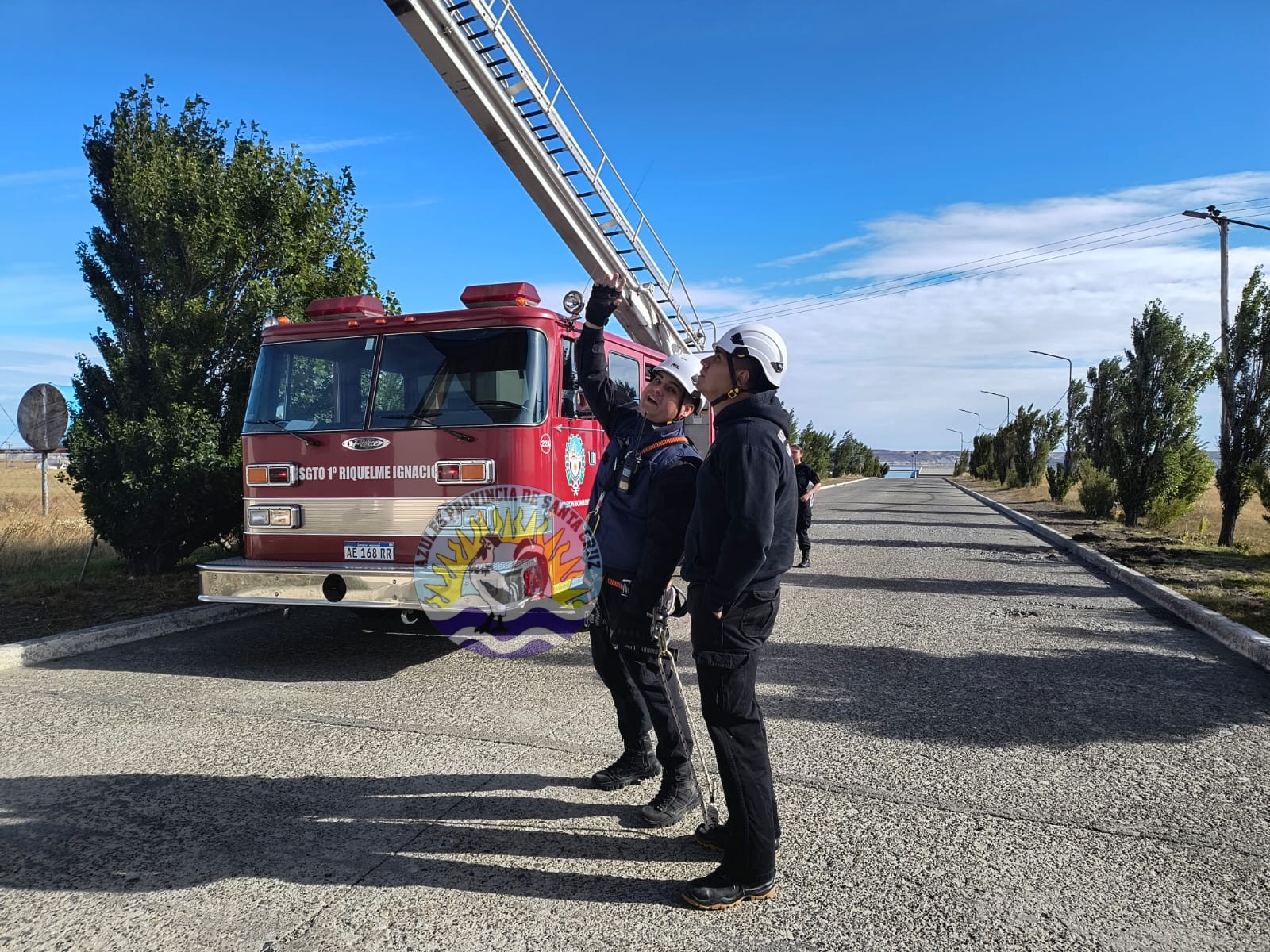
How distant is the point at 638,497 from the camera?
12.3 ft

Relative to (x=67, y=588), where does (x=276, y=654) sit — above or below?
below

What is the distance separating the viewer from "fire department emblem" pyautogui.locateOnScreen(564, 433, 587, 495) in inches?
256

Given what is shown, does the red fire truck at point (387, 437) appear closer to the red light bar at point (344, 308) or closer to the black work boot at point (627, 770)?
the red light bar at point (344, 308)

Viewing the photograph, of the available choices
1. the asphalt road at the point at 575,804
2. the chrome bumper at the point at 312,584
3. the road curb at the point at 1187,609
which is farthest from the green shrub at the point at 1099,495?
the chrome bumper at the point at 312,584

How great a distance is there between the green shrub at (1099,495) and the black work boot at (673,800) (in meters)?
20.9

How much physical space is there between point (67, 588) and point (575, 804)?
7454mm

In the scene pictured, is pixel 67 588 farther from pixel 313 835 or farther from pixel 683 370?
pixel 683 370

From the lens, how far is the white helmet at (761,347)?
3193 mm

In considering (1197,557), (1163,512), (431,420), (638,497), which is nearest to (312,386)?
(431,420)

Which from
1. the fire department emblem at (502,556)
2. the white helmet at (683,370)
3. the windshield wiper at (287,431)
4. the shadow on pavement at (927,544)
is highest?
the white helmet at (683,370)

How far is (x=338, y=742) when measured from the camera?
477cm

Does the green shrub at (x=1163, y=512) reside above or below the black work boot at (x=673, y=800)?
above

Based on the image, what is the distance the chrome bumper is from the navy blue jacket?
234cm

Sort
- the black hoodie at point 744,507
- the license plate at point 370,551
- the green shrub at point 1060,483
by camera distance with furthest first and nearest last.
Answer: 1. the green shrub at point 1060,483
2. the license plate at point 370,551
3. the black hoodie at point 744,507
